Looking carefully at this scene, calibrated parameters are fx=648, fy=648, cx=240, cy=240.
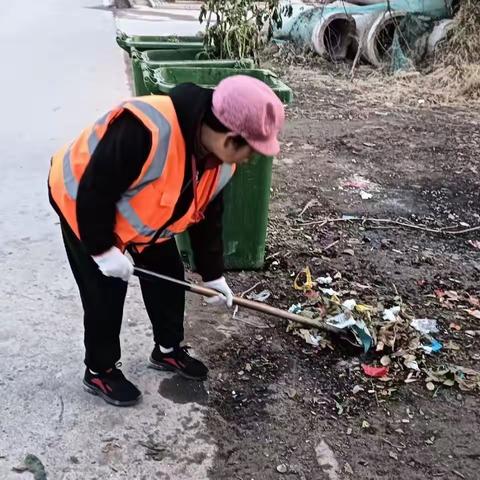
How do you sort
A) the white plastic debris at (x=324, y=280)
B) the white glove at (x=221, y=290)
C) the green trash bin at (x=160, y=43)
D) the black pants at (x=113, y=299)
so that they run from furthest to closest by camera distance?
the green trash bin at (x=160, y=43) → the white plastic debris at (x=324, y=280) → the white glove at (x=221, y=290) → the black pants at (x=113, y=299)

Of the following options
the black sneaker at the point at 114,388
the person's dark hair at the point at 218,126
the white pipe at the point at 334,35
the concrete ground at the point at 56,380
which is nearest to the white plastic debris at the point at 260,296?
the concrete ground at the point at 56,380

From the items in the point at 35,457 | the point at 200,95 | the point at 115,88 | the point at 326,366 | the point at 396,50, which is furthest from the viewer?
the point at 396,50

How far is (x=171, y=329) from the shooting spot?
2754 mm

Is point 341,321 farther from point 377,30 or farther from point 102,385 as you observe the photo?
point 377,30

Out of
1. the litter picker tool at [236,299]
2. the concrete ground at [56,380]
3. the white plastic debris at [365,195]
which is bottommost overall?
the concrete ground at [56,380]

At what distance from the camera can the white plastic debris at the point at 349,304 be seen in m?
3.29

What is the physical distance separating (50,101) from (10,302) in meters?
3.94

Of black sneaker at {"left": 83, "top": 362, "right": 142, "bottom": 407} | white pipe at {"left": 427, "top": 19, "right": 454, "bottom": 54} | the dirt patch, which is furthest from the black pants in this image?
white pipe at {"left": 427, "top": 19, "right": 454, "bottom": 54}

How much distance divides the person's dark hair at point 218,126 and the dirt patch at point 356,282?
121cm

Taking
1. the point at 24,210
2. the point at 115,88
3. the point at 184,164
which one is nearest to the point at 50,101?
the point at 115,88

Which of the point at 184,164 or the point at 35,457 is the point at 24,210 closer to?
the point at 35,457

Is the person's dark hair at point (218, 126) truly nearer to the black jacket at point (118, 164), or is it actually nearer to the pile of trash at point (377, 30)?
the black jacket at point (118, 164)

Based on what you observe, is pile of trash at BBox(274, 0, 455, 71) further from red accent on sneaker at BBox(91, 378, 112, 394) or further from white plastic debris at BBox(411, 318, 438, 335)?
red accent on sneaker at BBox(91, 378, 112, 394)

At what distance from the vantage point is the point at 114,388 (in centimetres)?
264
